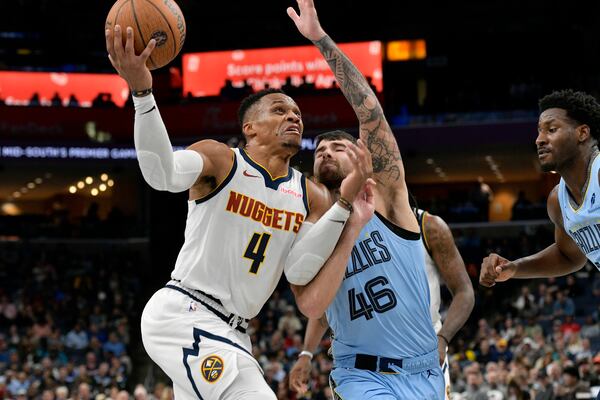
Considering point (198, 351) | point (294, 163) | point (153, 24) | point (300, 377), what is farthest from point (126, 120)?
point (198, 351)

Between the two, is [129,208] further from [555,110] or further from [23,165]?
[555,110]

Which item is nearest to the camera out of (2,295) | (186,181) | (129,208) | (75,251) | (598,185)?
(186,181)

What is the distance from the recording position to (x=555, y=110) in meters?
5.50

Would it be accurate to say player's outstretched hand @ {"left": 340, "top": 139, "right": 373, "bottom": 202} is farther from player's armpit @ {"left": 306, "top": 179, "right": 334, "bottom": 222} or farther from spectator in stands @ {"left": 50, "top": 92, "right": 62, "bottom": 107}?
spectator in stands @ {"left": 50, "top": 92, "right": 62, "bottom": 107}

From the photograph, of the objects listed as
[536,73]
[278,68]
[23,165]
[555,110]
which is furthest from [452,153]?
[555,110]

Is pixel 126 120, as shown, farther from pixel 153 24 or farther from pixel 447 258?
pixel 153 24

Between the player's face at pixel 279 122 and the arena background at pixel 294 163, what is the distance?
7799mm

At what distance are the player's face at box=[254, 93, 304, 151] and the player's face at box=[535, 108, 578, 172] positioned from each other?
155 cm

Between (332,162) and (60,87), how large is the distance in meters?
23.1

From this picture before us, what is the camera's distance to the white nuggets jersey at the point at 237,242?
467 centimetres

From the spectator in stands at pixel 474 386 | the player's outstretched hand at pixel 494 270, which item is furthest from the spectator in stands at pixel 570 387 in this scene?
the player's outstretched hand at pixel 494 270

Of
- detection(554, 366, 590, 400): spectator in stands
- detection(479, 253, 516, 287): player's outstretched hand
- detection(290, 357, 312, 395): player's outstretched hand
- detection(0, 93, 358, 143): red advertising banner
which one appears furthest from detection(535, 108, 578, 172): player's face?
detection(0, 93, 358, 143): red advertising banner

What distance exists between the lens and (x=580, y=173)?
5.43 m

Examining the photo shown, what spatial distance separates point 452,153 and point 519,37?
4.59 metres
